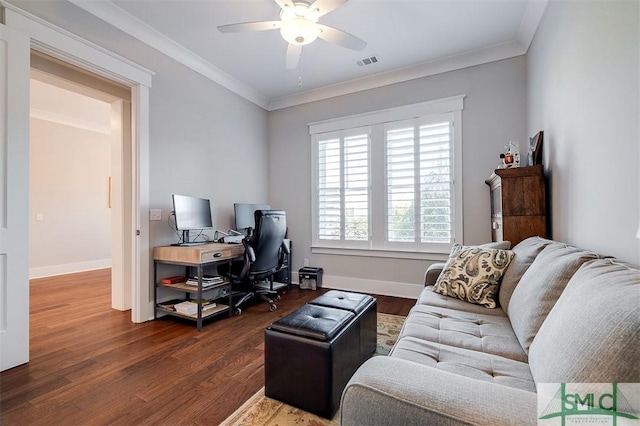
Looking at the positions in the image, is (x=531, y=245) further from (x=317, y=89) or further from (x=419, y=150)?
(x=317, y=89)

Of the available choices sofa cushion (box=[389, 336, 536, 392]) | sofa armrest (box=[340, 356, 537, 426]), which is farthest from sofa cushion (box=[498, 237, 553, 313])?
sofa armrest (box=[340, 356, 537, 426])

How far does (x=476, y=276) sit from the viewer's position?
195 cm

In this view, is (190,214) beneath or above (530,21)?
beneath

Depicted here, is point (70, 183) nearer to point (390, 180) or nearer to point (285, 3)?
point (285, 3)

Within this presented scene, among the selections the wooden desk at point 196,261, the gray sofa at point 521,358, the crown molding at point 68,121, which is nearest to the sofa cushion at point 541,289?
the gray sofa at point 521,358

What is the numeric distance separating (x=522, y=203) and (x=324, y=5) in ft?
7.08

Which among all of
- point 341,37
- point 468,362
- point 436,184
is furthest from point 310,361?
point 436,184

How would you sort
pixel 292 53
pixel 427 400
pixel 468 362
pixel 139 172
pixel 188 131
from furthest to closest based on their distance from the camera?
pixel 188 131, pixel 139 172, pixel 292 53, pixel 468 362, pixel 427 400

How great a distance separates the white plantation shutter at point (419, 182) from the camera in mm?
3547

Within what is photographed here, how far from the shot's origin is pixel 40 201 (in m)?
5.09

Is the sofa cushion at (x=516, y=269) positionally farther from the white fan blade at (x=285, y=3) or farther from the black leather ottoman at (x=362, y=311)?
the white fan blade at (x=285, y=3)

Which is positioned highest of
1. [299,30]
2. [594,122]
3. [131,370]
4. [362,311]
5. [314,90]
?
[314,90]

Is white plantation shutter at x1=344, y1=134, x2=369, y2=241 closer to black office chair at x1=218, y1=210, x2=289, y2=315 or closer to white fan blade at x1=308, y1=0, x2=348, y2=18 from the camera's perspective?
black office chair at x1=218, y1=210, x2=289, y2=315

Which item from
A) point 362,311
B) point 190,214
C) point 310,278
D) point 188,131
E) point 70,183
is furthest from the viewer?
point 70,183
